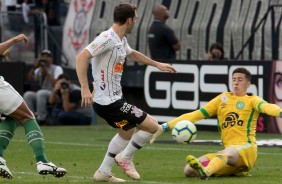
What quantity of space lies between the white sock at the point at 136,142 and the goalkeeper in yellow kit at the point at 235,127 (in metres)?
0.14

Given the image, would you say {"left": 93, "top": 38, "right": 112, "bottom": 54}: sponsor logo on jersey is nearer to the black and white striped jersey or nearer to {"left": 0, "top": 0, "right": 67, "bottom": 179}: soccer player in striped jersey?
the black and white striped jersey

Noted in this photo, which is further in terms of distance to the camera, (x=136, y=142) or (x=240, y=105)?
(x=240, y=105)

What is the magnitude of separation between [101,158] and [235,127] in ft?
11.1

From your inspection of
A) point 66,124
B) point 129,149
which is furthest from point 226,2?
point 129,149

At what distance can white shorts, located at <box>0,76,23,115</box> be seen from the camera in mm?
11297

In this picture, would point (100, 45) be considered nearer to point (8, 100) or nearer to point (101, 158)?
point (8, 100)

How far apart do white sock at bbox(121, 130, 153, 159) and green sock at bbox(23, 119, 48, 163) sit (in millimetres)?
1079

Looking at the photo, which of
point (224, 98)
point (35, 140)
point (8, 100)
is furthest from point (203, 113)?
point (8, 100)

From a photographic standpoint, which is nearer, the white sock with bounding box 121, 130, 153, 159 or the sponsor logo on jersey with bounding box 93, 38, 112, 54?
the sponsor logo on jersey with bounding box 93, 38, 112, 54

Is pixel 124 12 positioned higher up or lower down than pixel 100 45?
higher up

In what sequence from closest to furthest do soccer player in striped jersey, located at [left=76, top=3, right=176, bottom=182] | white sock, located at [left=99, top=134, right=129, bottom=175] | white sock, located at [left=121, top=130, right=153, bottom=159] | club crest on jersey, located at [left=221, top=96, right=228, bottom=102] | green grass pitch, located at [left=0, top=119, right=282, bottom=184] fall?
soccer player in striped jersey, located at [left=76, top=3, right=176, bottom=182] < white sock, located at [left=99, top=134, right=129, bottom=175] < white sock, located at [left=121, top=130, right=153, bottom=159] < green grass pitch, located at [left=0, top=119, right=282, bottom=184] < club crest on jersey, located at [left=221, top=96, right=228, bottom=102]

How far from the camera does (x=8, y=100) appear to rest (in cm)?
1131

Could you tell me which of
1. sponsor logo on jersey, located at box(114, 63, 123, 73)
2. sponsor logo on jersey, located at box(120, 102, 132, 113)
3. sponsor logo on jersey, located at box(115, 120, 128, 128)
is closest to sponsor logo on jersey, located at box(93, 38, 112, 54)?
sponsor logo on jersey, located at box(114, 63, 123, 73)

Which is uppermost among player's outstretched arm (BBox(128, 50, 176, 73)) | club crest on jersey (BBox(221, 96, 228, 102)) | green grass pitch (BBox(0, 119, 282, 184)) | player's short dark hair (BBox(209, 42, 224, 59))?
player's outstretched arm (BBox(128, 50, 176, 73))
